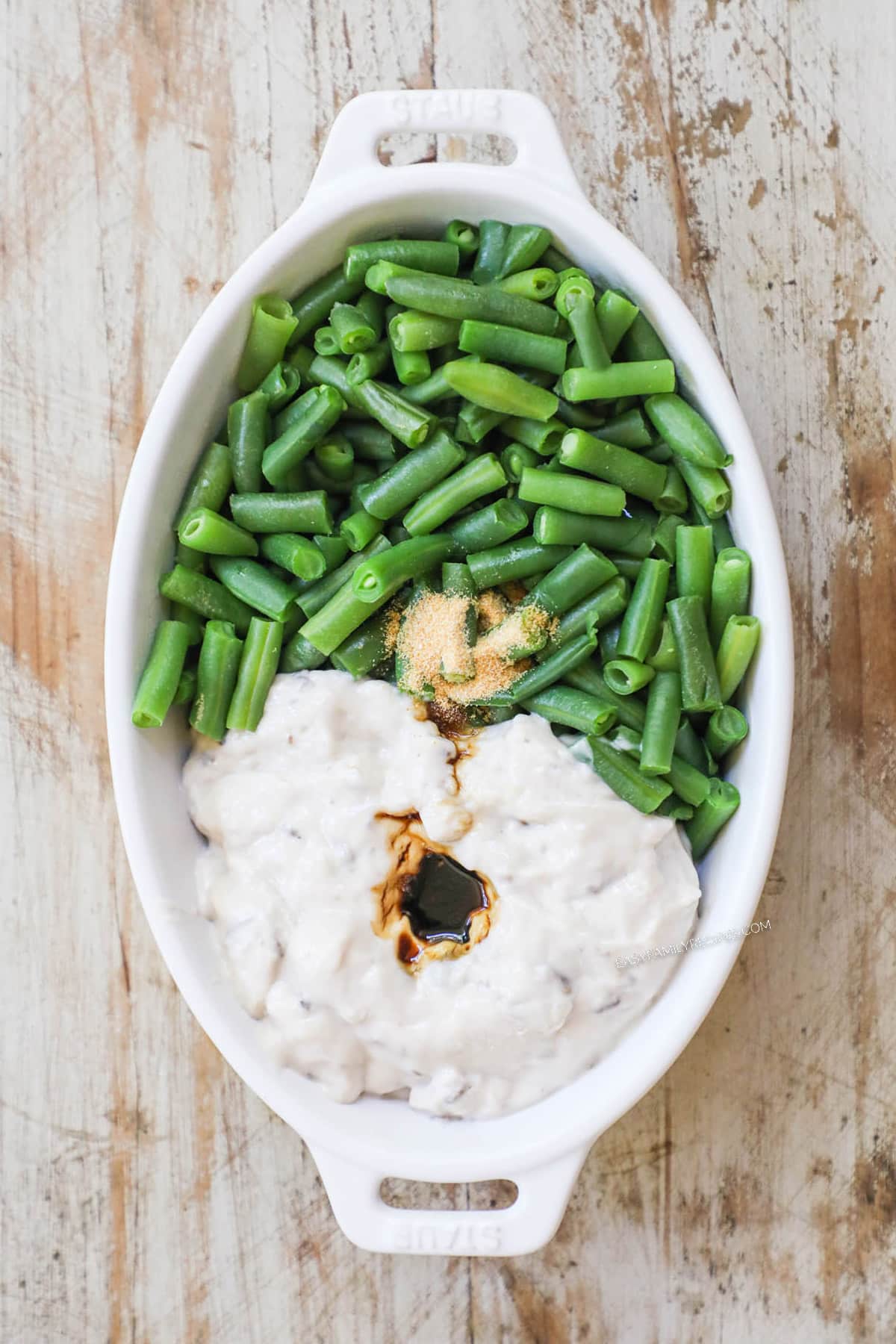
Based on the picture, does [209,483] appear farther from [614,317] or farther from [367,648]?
[614,317]

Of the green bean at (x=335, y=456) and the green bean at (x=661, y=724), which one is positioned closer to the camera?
the green bean at (x=661, y=724)

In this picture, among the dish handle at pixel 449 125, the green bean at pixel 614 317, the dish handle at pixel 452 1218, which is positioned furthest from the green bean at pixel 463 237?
the dish handle at pixel 452 1218

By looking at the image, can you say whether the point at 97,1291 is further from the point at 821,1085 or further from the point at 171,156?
the point at 171,156

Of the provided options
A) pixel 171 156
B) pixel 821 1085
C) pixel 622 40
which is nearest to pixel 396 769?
pixel 821 1085

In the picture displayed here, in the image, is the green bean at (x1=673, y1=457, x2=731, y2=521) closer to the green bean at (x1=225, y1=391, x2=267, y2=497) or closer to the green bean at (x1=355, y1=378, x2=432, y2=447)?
the green bean at (x1=355, y1=378, x2=432, y2=447)

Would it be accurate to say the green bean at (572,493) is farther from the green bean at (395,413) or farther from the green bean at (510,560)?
the green bean at (395,413)

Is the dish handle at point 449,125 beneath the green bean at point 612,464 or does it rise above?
above

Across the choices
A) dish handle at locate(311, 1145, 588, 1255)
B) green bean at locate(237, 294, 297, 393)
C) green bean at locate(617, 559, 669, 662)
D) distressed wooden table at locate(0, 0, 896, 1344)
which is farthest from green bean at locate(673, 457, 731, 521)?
dish handle at locate(311, 1145, 588, 1255)
